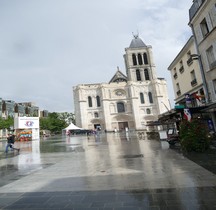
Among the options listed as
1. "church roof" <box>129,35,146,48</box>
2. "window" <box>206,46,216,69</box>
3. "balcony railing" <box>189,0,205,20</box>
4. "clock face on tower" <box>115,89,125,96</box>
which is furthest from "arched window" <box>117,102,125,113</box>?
"window" <box>206,46,216,69</box>

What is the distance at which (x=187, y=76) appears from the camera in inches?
728

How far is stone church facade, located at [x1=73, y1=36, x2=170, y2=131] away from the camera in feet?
203

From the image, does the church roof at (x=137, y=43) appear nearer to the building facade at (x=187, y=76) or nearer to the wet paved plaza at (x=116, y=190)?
the building facade at (x=187, y=76)

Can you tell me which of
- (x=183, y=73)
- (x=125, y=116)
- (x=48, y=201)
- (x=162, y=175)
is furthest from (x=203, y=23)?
(x=125, y=116)

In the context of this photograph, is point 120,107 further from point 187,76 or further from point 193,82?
point 193,82

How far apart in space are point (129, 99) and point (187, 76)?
46.0 meters

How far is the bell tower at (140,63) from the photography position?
6594cm

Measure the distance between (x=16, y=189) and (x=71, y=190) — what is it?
4.76 feet

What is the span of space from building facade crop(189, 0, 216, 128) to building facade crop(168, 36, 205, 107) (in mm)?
A: 687

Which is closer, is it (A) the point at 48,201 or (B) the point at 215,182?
(A) the point at 48,201

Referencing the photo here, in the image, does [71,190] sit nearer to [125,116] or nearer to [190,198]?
[190,198]

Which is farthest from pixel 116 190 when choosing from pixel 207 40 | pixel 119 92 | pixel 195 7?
pixel 119 92

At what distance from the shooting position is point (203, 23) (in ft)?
47.5

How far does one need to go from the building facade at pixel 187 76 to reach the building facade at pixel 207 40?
0.69 metres
